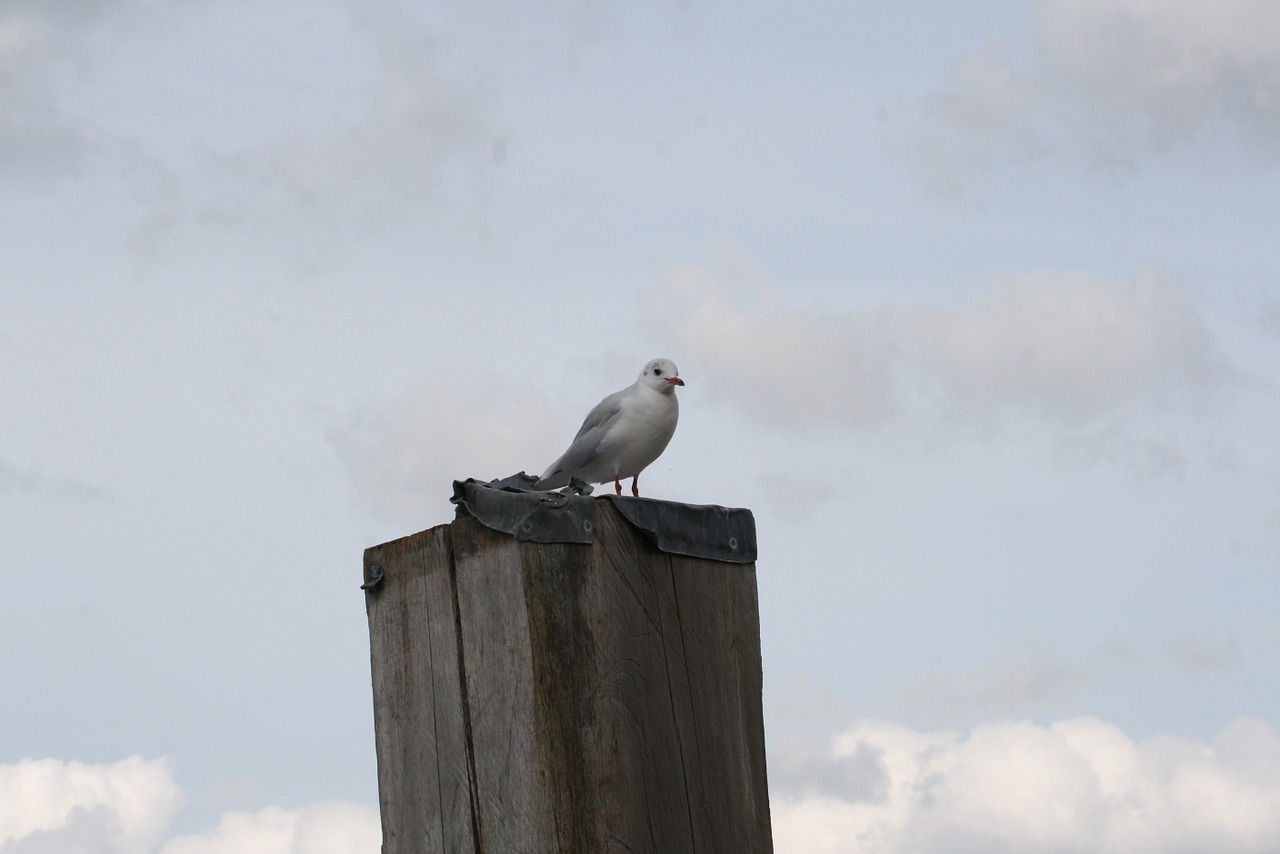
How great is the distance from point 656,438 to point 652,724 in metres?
3.86

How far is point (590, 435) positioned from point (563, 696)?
3921 mm

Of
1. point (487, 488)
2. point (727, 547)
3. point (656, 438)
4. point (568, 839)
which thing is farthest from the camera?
point (656, 438)

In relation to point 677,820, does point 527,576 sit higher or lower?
higher

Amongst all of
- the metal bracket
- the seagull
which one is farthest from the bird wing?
the metal bracket

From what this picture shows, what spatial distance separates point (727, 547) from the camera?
12.9 feet

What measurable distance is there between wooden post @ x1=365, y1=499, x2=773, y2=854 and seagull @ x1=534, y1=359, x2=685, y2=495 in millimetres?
3336

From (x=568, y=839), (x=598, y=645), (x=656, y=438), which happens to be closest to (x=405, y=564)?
(x=598, y=645)

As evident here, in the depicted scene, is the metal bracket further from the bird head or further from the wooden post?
the bird head

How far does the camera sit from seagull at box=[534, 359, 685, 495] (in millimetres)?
7277

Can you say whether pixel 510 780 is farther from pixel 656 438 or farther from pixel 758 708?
pixel 656 438

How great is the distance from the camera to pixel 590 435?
736 cm

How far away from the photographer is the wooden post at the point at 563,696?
3.47 metres

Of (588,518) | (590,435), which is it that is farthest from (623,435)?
(588,518)

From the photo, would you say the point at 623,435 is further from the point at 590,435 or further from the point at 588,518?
the point at 588,518
